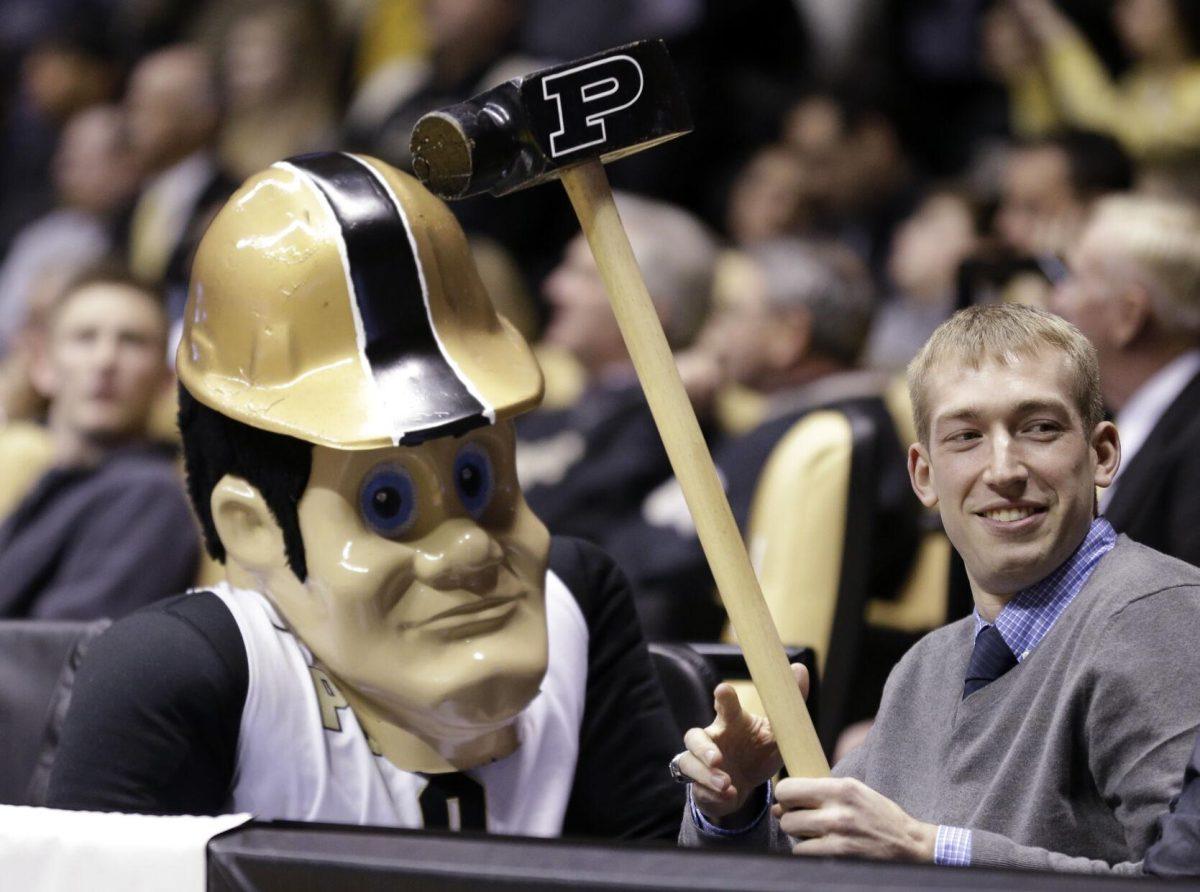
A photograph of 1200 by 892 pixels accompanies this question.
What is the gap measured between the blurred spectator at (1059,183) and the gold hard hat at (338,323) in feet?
7.95

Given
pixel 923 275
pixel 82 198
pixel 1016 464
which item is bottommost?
pixel 1016 464

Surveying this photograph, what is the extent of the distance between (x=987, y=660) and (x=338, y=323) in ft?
2.14

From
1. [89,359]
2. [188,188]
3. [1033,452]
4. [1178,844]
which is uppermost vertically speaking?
[188,188]

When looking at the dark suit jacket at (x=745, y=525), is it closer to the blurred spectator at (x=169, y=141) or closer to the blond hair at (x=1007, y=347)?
the blond hair at (x=1007, y=347)

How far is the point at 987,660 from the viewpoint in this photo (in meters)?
1.46

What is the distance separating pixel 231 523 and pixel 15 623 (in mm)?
749

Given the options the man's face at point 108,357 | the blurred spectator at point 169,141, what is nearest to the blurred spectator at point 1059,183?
the man's face at point 108,357

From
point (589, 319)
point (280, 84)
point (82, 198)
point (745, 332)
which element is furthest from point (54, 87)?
point (745, 332)

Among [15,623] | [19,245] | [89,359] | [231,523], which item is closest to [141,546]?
[89,359]

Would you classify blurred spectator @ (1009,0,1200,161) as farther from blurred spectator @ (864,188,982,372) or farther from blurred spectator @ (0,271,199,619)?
blurred spectator @ (0,271,199,619)

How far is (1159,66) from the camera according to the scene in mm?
A: 4703

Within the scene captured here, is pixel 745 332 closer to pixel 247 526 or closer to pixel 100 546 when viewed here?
pixel 100 546

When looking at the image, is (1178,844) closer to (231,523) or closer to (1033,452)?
(1033,452)

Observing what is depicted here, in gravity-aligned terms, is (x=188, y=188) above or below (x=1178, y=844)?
above
